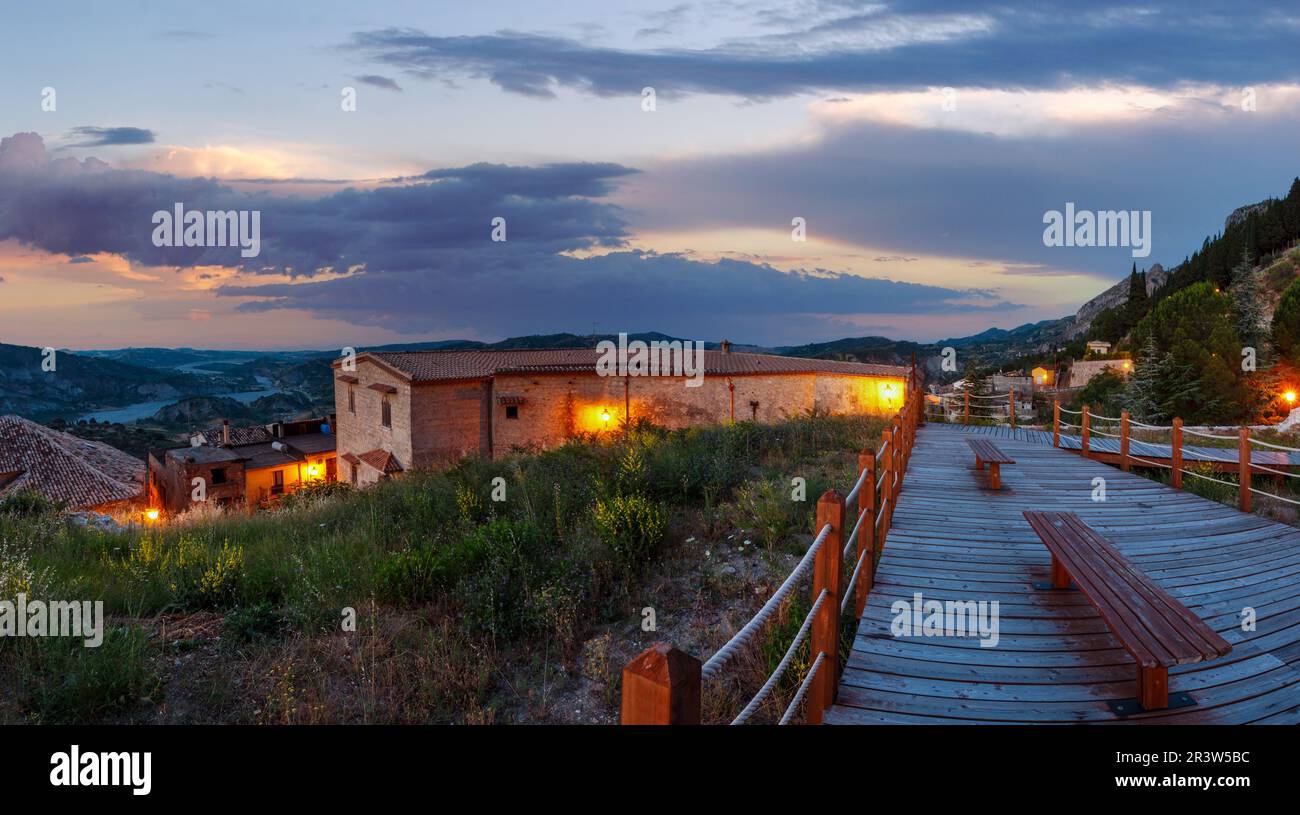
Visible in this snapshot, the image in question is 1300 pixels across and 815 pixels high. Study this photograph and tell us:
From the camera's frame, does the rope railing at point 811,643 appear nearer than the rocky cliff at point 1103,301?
Yes

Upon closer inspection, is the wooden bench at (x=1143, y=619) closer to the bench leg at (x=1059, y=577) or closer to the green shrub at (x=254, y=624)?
the bench leg at (x=1059, y=577)

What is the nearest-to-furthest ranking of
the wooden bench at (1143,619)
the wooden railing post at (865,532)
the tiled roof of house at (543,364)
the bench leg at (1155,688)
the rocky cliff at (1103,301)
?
the wooden bench at (1143,619), the bench leg at (1155,688), the wooden railing post at (865,532), the tiled roof of house at (543,364), the rocky cliff at (1103,301)

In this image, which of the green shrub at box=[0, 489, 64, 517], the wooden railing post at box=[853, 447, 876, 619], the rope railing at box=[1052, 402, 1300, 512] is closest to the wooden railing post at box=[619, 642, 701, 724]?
the wooden railing post at box=[853, 447, 876, 619]

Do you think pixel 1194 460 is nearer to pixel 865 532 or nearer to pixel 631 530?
pixel 865 532

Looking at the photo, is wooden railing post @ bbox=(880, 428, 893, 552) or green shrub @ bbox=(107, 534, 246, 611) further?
wooden railing post @ bbox=(880, 428, 893, 552)

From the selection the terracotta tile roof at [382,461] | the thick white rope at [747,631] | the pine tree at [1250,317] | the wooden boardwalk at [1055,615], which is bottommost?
the terracotta tile roof at [382,461]

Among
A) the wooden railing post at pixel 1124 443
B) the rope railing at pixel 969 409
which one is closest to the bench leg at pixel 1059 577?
the wooden railing post at pixel 1124 443

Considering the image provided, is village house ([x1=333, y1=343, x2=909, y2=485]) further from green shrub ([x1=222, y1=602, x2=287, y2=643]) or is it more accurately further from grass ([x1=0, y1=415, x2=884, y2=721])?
green shrub ([x1=222, y1=602, x2=287, y2=643])

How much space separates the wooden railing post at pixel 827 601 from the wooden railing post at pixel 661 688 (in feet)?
5.64

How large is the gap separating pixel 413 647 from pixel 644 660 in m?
3.89

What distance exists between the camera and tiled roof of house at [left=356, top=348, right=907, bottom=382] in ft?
88.3

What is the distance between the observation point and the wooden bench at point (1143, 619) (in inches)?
129

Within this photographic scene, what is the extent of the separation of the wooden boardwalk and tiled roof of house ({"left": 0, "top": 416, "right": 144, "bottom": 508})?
30.7 metres
